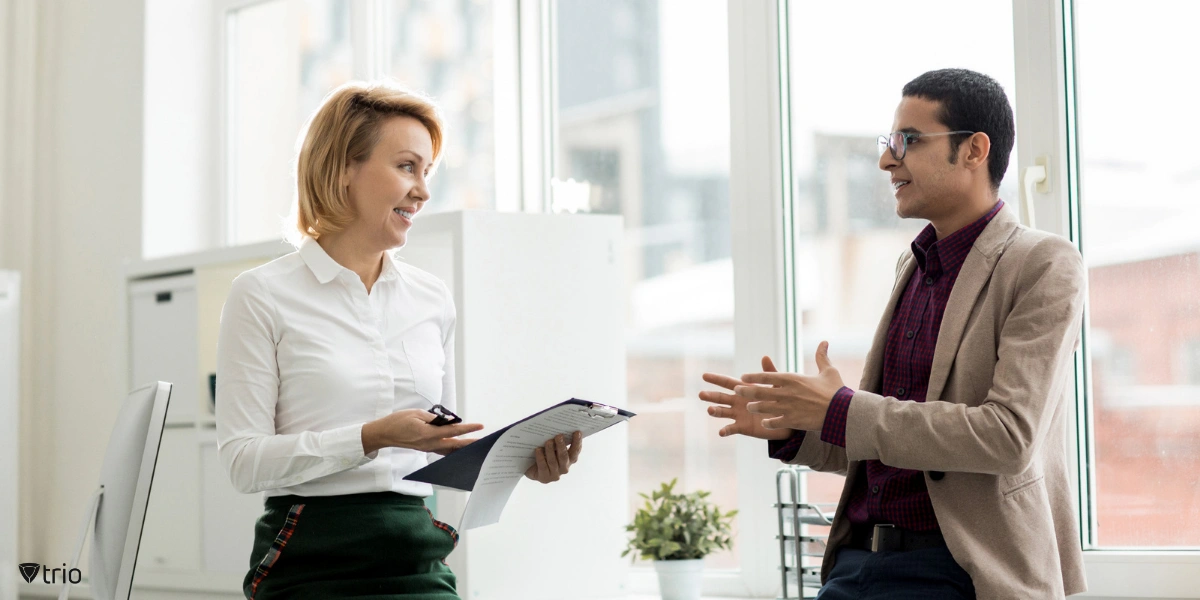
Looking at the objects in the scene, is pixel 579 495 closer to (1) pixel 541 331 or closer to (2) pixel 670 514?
(2) pixel 670 514

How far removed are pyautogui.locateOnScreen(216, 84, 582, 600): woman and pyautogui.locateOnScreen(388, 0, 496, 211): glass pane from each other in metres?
1.81

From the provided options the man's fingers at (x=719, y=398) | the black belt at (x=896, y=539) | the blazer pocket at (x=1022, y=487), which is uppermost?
the man's fingers at (x=719, y=398)

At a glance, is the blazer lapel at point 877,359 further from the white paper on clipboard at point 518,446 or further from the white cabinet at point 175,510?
the white cabinet at point 175,510

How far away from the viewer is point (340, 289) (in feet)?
6.05

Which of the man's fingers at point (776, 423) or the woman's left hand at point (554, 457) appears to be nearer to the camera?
the man's fingers at point (776, 423)

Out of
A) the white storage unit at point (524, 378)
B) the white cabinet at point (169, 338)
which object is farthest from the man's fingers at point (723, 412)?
the white cabinet at point (169, 338)

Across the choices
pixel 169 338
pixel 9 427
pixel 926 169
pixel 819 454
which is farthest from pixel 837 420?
pixel 9 427

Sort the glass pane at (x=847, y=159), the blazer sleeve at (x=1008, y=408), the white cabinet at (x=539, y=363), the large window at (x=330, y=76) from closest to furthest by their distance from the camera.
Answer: the blazer sleeve at (x=1008, y=408) → the white cabinet at (x=539, y=363) → the glass pane at (x=847, y=159) → the large window at (x=330, y=76)

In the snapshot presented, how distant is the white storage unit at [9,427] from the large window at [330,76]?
80cm

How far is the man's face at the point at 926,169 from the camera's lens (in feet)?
5.98

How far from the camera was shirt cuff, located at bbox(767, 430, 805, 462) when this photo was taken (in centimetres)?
192

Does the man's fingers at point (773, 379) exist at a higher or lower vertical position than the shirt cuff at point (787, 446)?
higher

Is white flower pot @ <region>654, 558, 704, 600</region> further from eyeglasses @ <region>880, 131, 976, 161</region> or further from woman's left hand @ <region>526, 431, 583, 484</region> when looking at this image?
eyeglasses @ <region>880, 131, 976, 161</region>

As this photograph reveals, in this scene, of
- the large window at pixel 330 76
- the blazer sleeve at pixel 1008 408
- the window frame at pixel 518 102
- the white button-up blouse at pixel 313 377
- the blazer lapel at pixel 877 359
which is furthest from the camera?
the large window at pixel 330 76
